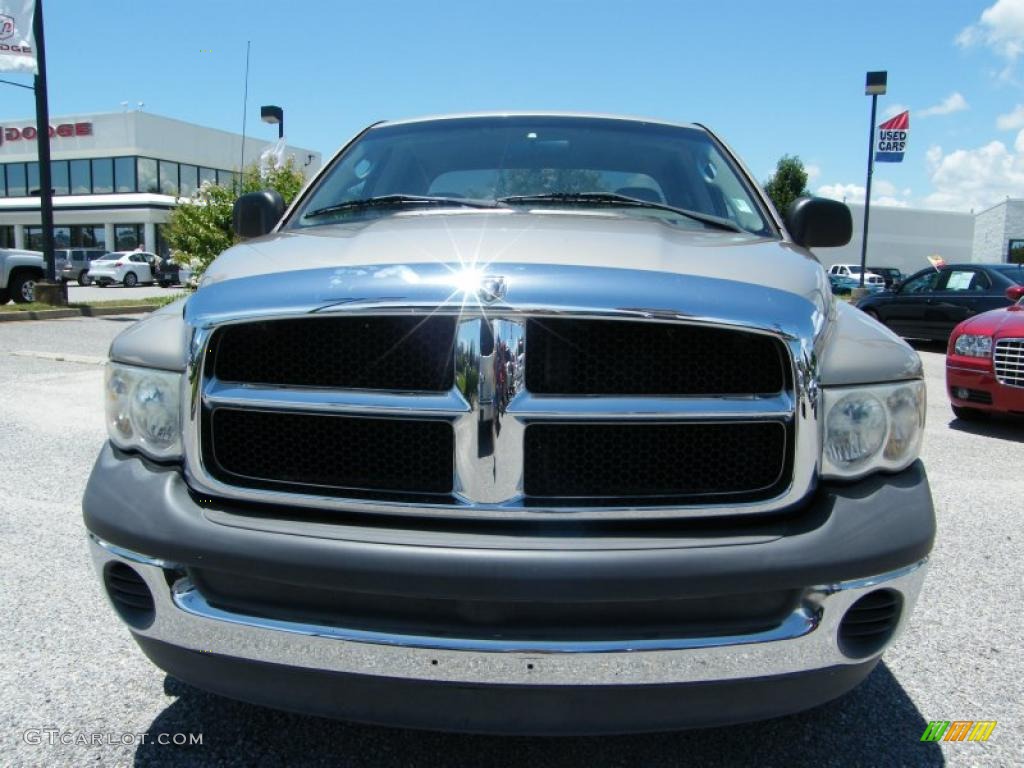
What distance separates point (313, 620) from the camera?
5.44 feet

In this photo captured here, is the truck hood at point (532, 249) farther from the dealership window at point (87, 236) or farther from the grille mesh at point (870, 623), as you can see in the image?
the dealership window at point (87, 236)

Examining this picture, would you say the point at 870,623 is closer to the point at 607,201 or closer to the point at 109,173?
the point at 607,201

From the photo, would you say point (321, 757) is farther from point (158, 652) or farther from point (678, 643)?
point (678, 643)

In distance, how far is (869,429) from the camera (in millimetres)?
1783

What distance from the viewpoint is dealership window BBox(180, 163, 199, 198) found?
4312cm

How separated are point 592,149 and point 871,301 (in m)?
13.4

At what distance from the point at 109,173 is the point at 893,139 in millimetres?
37470

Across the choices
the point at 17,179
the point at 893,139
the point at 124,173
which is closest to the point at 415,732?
the point at 893,139

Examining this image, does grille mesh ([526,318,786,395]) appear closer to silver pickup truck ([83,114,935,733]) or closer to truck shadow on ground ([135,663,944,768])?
silver pickup truck ([83,114,935,733])

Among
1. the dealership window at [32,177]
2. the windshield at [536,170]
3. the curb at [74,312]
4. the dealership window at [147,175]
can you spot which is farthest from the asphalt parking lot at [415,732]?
the dealership window at [32,177]

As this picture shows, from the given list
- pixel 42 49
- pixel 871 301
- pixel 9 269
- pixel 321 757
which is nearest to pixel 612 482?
pixel 321 757

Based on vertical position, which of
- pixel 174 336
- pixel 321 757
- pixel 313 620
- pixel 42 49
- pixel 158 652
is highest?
pixel 42 49

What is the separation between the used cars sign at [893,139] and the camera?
23.2m
